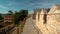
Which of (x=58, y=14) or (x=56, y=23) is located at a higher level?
(x=58, y=14)

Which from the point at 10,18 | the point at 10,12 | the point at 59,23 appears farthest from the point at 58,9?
the point at 10,12

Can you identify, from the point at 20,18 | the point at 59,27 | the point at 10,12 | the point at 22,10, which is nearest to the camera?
the point at 59,27

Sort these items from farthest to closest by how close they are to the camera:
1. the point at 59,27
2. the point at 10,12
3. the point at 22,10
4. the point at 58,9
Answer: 1. the point at 10,12
2. the point at 22,10
3. the point at 58,9
4. the point at 59,27

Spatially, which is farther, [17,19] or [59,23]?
[17,19]

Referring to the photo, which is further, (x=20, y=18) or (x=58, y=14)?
(x=20, y=18)

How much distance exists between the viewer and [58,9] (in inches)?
93.4

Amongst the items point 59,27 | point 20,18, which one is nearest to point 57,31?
point 59,27

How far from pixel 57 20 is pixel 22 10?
160 feet

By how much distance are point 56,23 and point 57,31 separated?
14cm

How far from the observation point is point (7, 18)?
2126 inches

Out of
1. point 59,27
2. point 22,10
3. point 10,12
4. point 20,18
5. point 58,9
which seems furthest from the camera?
point 10,12

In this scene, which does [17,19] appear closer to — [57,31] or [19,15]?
[19,15]

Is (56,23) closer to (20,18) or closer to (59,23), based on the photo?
(59,23)

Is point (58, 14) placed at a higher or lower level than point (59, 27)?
higher
